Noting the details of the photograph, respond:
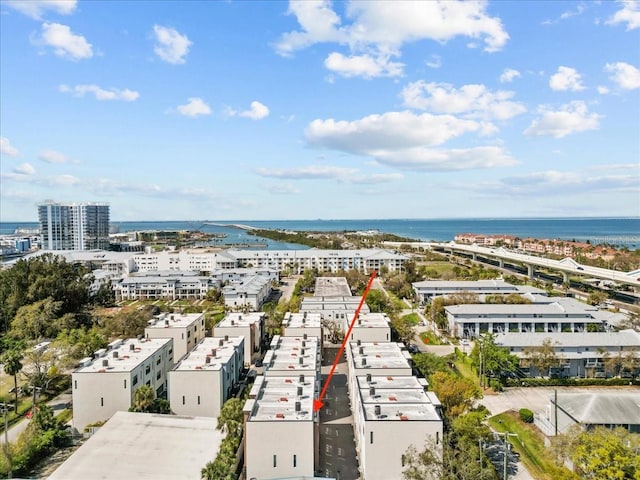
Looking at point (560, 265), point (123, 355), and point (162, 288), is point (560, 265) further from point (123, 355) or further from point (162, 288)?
point (123, 355)

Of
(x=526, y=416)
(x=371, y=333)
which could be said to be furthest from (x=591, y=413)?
(x=371, y=333)

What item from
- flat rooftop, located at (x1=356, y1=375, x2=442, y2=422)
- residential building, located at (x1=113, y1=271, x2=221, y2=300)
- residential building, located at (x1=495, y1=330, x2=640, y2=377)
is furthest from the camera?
residential building, located at (x1=113, y1=271, x2=221, y2=300)

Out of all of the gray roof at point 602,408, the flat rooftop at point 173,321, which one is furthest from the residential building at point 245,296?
the gray roof at point 602,408

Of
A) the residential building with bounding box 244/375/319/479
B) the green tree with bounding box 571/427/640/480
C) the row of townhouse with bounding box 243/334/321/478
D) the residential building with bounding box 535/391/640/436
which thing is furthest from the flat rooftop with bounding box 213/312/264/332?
the green tree with bounding box 571/427/640/480

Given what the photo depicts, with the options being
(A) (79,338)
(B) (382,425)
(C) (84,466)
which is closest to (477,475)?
(B) (382,425)

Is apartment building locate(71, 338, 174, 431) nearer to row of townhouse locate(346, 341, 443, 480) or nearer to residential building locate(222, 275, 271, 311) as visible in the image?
→ row of townhouse locate(346, 341, 443, 480)

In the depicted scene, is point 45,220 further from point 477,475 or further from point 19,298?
point 477,475

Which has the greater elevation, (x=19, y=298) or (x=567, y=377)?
(x=19, y=298)
